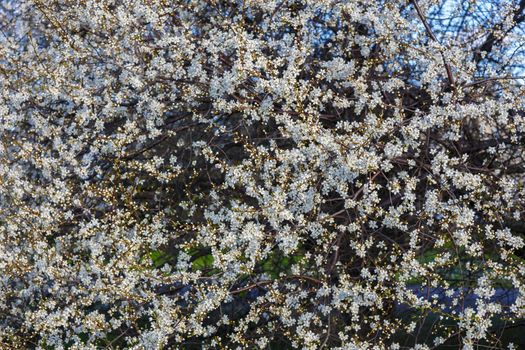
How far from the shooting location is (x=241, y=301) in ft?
19.0

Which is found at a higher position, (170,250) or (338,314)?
(170,250)

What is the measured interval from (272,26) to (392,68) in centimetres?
94

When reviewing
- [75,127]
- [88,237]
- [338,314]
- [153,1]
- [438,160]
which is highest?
[153,1]

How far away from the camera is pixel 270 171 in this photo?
456 centimetres

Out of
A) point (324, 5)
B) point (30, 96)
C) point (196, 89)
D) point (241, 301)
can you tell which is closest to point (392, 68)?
point (324, 5)

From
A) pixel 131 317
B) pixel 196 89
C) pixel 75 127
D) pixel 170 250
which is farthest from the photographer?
pixel 170 250

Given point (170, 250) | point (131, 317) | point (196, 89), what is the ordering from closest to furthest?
1. point (131, 317)
2. point (196, 89)
3. point (170, 250)

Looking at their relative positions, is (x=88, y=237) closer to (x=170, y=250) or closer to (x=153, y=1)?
(x=170, y=250)

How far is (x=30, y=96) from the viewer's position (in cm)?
550

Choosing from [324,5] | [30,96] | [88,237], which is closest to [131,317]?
[88,237]

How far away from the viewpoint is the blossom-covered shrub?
4457 mm

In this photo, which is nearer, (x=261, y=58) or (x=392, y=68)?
(x=261, y=58)

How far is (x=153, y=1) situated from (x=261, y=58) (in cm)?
96

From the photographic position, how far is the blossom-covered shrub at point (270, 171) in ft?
14.6
